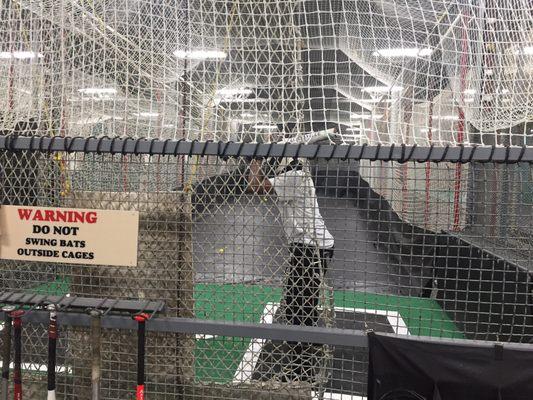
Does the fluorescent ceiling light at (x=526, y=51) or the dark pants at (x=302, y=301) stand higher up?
the fluorescent ceiling light at (x=526, y=51)

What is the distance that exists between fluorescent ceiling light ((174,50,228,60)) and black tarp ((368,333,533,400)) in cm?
113

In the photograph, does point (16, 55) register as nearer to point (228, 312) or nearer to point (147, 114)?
point (147, 114)

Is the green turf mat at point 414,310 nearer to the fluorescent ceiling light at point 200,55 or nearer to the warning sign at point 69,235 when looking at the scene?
the warning sign at point 69,235

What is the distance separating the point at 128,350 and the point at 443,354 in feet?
4.05

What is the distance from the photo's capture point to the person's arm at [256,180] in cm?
176

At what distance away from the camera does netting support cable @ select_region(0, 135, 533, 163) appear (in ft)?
4.44

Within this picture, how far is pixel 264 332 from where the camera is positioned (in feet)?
5.06

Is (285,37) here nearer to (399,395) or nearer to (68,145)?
(68,145)

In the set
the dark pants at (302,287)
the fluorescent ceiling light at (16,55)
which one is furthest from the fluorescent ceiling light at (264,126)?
the fluorescent ceiling light at (16,55)

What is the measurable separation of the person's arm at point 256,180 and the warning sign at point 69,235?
0.48 metres

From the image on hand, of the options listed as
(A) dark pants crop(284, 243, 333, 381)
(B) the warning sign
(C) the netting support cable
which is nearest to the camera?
(C) the netting support cable

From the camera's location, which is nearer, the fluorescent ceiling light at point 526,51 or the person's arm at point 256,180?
the fluorescent ceiling light at point 526,51

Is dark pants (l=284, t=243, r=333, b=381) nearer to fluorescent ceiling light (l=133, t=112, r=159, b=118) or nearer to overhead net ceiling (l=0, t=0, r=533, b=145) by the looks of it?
overhead net ceiling (l=0, t=0, r=533, b=145)

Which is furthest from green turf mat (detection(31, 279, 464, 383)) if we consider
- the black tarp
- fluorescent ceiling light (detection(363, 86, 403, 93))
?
fluorescent ceiling light (detection(363, 86, 403, 93))
